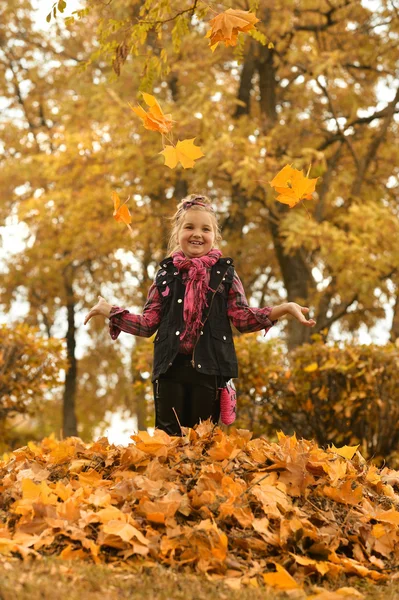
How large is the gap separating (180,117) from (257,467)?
6983mm

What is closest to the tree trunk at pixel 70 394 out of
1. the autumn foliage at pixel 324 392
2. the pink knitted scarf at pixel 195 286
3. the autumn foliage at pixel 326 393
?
the autumn foliage at pixel 324 392

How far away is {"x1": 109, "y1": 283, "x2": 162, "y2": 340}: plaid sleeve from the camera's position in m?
3.91

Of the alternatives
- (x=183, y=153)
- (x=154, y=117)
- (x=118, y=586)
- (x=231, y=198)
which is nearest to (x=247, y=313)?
(x=183, y=153)

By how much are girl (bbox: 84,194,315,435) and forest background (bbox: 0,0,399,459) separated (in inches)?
42.0

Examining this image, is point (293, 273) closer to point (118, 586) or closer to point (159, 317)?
point (159, 317)

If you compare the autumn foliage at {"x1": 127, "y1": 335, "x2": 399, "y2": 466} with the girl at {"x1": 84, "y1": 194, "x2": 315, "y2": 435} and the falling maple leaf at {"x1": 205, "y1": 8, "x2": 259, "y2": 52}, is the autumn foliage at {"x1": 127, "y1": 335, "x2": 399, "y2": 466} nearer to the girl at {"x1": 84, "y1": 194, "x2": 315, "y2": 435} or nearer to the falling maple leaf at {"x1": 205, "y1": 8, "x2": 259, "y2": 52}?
the girl at {"x1": 84, "y1": 194, "x2": 315, "y2": 435}

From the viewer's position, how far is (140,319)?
3.93 m

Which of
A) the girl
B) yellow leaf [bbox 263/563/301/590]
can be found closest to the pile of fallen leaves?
yellow leaf [bbox 263/563/301/590]

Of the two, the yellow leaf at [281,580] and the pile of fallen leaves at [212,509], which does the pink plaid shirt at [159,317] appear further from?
the yellow leaf at [281,580]

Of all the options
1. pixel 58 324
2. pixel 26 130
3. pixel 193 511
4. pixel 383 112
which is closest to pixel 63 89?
pixel 26 130

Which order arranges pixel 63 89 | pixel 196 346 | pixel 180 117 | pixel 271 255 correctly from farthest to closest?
pixel 63 89
pixel 271 255
pixel 180 117
pixel 196 346

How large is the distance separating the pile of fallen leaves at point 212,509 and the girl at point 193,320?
242 millimetres

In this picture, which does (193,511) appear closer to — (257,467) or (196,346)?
(257,467)

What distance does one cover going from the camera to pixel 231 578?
263 centimetres
